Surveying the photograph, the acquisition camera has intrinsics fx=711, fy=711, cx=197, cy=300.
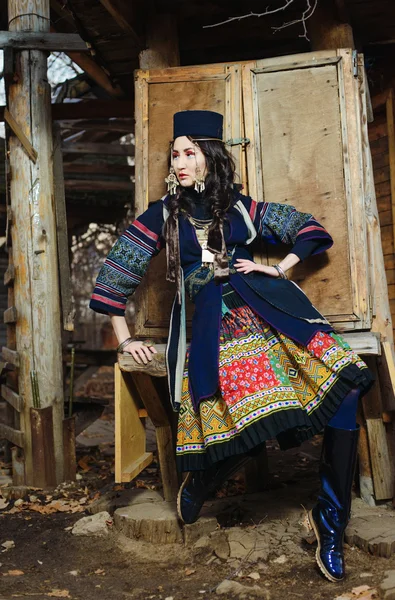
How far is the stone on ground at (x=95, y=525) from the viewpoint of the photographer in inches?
181

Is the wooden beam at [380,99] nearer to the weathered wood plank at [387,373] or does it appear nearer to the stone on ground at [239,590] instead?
the weathered wood plank at [387,373]

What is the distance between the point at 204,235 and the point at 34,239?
2.47 m

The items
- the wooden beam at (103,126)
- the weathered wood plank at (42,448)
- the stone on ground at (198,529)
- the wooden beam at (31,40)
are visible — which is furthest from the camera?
the wooden beam at (103,126)

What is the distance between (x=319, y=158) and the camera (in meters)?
4.45

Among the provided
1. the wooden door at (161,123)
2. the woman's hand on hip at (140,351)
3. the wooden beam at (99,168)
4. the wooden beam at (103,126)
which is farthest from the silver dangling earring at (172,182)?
the wooden beam at (99,168)

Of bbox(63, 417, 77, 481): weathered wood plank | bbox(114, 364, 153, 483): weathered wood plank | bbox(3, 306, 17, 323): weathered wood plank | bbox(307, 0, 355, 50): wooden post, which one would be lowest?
bbox(63, 417, 77, 481): weathered wood plank

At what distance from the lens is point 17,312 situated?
6.02 m

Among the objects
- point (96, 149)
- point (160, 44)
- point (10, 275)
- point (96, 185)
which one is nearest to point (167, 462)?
point (10, 275)

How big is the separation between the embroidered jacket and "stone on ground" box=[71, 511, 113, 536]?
4.06 feet

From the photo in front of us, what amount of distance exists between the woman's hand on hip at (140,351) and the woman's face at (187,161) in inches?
37.1

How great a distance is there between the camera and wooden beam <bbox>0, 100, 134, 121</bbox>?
641 centimetres

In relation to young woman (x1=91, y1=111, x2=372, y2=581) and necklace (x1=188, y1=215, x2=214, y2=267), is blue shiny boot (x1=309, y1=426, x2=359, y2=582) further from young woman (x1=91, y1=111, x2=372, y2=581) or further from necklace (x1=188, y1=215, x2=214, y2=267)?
necklace (x1=188, y1=215, x2=214, y2=267)

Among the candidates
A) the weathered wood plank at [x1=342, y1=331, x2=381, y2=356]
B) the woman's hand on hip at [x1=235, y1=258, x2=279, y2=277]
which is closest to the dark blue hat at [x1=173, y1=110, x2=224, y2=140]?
the woman's hand on hip at [x1=235, y1=258, x2=279, y2=277]

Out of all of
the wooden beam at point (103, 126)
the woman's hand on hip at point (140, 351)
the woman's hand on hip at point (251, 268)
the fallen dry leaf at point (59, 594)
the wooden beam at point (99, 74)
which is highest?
the wooden beam at point (103, 126)
